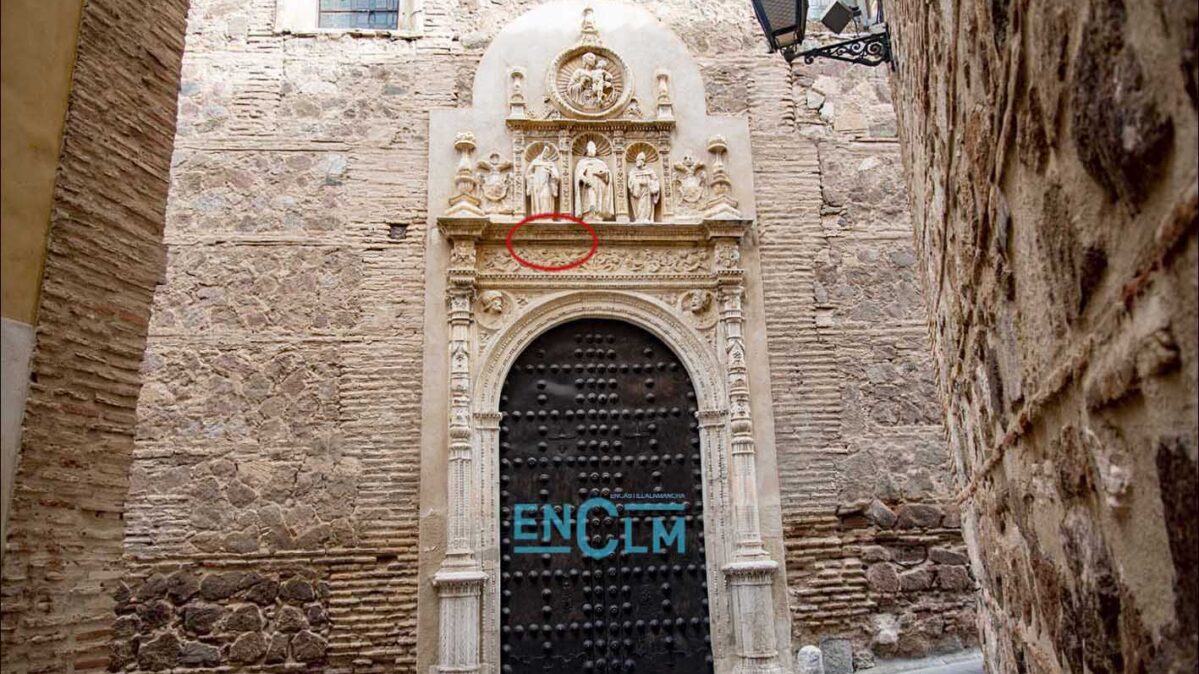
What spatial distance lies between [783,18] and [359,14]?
4496 millimetres

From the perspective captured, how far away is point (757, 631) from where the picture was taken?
19.6ft

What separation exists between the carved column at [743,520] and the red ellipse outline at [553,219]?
1015mm

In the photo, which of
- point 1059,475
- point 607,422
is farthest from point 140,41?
point 607,422

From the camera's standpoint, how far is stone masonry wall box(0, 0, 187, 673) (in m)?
2.23

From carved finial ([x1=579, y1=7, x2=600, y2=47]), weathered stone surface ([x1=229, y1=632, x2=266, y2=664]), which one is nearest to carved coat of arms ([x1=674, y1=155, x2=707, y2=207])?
carved finial ([x1=579, y1=7, x2=600, y2=47])

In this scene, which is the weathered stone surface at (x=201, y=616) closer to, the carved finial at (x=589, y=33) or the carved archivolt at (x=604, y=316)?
the carved archivolt at (x=604, y=316)

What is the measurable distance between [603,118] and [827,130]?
196 cm

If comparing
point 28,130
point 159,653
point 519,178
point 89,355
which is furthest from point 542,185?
point 28,130

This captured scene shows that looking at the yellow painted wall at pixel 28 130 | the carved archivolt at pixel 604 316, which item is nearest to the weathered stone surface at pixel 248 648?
the carved archivolt at pixel 604 316

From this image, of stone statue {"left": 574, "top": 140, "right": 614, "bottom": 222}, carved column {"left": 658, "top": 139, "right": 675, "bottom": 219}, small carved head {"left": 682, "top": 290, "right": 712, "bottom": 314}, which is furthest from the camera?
carved column {"left": 658, "top": 139, "right": 675, "bottom": 219}

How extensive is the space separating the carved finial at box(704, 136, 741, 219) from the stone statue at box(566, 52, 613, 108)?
3.27 feet

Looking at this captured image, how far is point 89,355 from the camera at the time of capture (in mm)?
2449

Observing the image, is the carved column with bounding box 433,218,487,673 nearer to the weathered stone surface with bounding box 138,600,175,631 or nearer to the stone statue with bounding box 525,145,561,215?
the stone statue with bounding box 525,145,561,215

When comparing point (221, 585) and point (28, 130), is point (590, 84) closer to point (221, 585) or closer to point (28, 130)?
point (221, 585)
